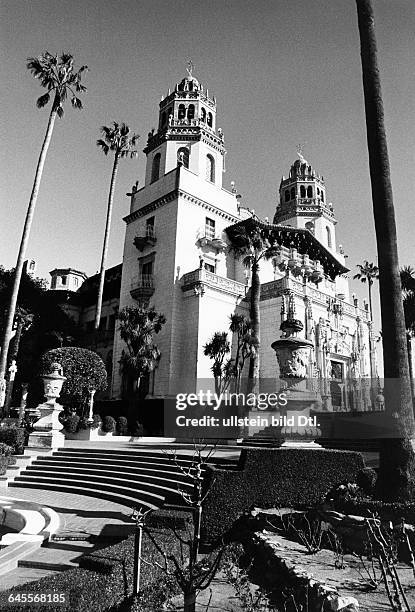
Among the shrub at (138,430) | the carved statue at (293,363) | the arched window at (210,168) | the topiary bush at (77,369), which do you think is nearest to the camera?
the carved statue at (293,363)

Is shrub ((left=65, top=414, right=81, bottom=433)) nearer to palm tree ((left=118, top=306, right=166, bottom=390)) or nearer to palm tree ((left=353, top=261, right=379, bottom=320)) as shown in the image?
palm tree ((left=118, top=306, right=166, bottom=390))

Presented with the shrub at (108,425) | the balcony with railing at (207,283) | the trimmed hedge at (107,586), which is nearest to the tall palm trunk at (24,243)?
the shrub at (108,425)

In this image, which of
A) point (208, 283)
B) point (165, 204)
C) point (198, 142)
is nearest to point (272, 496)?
point (208, 283)

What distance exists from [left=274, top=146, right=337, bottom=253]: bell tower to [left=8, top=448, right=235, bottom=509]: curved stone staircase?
42.2m

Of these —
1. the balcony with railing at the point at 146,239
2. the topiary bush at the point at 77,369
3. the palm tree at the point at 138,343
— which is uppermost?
the balcony with railing at the point at 146,239

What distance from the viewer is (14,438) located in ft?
62.4

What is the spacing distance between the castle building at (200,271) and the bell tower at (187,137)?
0.34 feet

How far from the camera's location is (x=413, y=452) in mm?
9727

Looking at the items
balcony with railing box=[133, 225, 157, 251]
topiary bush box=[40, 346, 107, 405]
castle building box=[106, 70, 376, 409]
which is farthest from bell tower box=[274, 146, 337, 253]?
topiary bush box=[40, 346, 107, 405]

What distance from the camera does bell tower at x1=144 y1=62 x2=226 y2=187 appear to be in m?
41.6

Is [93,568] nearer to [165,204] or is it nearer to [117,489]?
[117,489]

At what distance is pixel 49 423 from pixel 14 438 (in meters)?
1.58

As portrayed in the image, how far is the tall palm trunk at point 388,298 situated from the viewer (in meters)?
9.63

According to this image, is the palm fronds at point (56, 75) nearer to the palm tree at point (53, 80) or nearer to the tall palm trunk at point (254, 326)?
the palm tree at point (53, 80)
